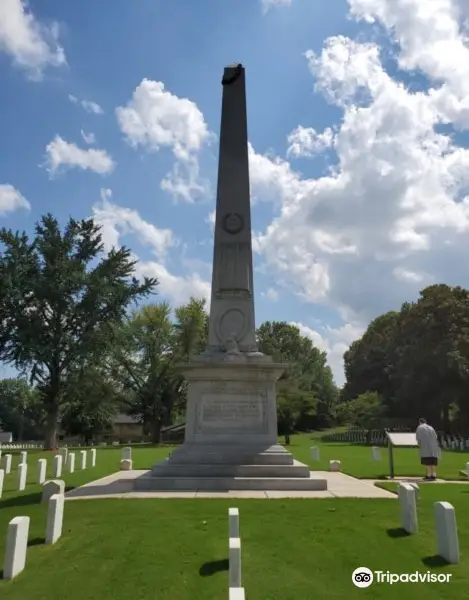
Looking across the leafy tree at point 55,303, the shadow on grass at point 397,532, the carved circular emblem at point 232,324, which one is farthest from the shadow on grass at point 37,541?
the leafy tree at point 55,303

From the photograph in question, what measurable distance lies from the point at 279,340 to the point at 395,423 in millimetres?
29014

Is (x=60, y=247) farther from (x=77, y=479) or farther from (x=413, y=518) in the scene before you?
(x=413, y=518)

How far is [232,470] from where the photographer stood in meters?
11.8

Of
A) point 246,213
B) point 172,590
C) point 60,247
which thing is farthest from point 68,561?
point 60,247

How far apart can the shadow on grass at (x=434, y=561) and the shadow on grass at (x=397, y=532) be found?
34.4 inches

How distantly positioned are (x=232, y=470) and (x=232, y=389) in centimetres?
195

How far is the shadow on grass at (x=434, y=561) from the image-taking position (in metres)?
6.25

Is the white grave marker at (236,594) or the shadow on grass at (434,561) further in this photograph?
the shadow on grass at (434,561)

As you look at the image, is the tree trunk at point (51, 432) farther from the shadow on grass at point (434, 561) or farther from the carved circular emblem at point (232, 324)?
the shadow on grass at point (434, 561)

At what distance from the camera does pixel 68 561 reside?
659 cm

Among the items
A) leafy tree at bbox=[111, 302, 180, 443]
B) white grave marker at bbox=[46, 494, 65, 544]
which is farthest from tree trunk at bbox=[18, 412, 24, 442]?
white grave marker at bbox=[46, 494, 65, 544]

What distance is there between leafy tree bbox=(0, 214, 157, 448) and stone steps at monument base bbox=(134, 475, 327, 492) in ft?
77.0

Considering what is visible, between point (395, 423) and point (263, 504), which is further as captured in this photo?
point (395, 423)

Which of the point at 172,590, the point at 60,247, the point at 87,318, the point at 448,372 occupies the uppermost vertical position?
the point at 60,247
